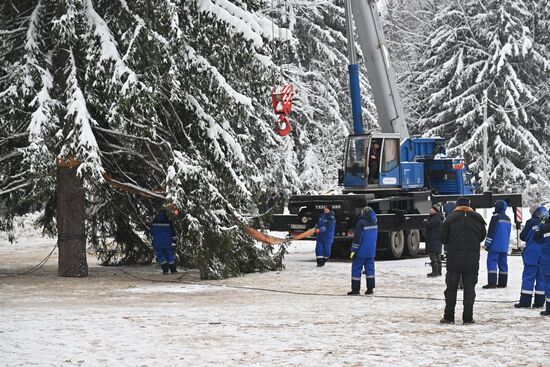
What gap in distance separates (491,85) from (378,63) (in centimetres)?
2399

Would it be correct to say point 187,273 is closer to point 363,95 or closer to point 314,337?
point 314,337

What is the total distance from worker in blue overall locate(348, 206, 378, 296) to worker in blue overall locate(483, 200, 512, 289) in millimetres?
2393

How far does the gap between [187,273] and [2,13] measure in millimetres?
6816

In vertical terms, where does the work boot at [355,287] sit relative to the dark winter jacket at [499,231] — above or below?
below

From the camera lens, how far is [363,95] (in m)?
40.6

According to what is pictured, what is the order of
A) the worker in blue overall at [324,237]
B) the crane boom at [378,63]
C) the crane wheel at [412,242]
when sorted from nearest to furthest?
1. the worker in blue overall at [324,237]
2. the crane wheel at [412,242]
3. the crane boom at [378,63]

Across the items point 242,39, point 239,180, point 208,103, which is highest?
point 242,39

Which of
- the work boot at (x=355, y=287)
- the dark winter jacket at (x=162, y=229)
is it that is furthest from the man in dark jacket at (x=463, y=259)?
the dark winter jacket at (x=162, y=229)

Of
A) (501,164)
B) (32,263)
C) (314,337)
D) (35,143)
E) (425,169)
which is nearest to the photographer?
(314,337)

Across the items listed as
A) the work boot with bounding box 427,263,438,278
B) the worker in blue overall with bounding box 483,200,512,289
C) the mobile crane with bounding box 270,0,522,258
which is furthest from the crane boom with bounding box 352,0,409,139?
the worker in blue overall with bounding box 483,200,512,289

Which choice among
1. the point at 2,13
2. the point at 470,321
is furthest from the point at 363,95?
the point at 470,321

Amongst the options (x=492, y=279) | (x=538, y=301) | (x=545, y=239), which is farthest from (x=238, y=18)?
(x=538, y=301)

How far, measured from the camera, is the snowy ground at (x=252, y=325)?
10.1 metres

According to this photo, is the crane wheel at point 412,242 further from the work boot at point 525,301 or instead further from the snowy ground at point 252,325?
the work boot at point 525,301
